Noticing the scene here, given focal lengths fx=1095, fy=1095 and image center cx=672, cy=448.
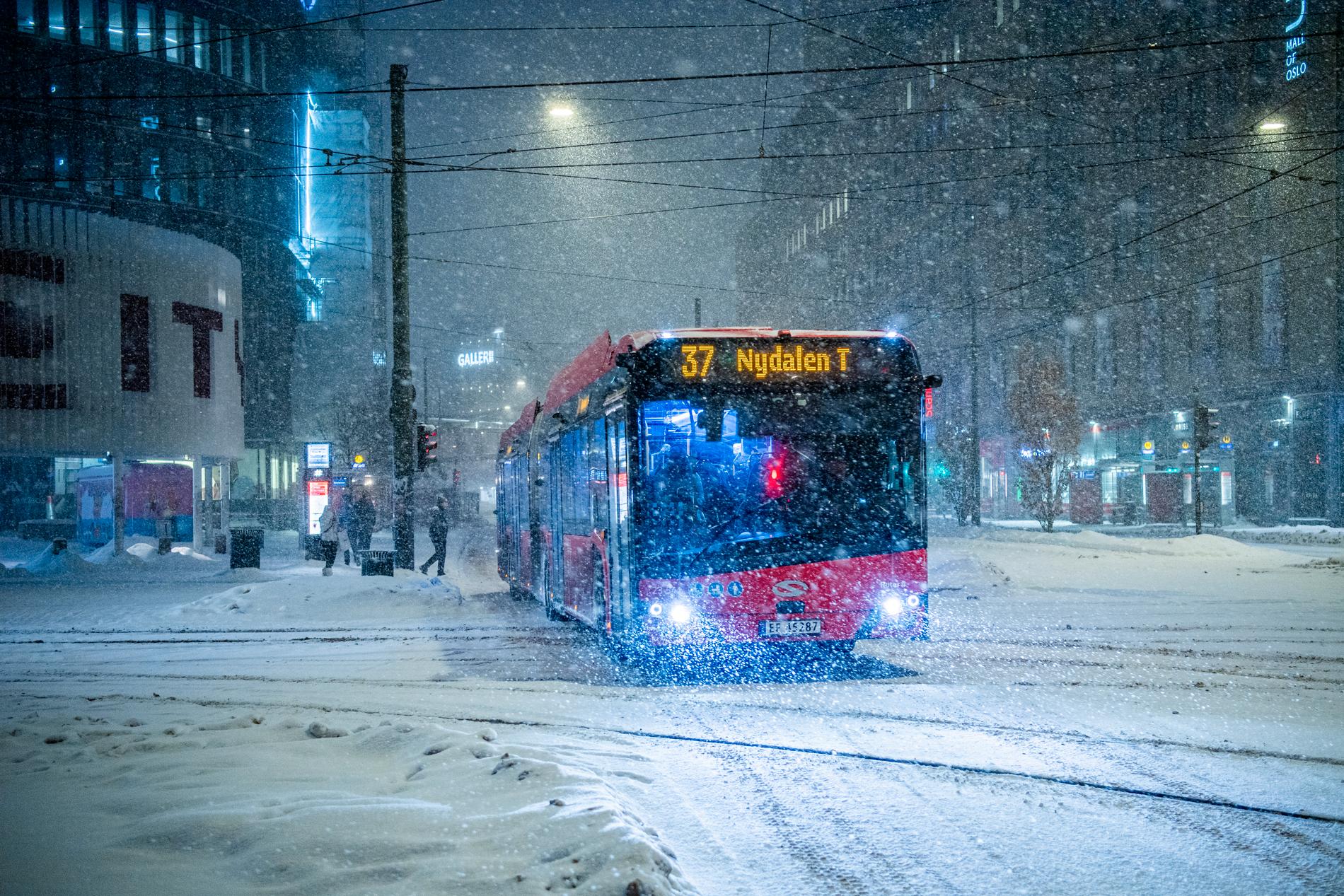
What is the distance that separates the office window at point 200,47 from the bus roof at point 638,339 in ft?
168

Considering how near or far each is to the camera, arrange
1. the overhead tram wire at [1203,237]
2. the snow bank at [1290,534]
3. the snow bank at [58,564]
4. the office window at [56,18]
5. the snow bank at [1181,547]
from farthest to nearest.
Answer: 1. the office window at [56,18]
2. the overhead tram wire at [1203,237]
3. the snow bank at [1290,534]
4. the snow bank at [58,564]
5. the snow bank at [1181,547]

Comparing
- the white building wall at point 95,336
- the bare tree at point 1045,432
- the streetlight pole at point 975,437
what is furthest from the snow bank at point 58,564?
the bare tree at point 1045,432

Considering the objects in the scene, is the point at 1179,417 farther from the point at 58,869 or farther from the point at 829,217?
the point at 58,869

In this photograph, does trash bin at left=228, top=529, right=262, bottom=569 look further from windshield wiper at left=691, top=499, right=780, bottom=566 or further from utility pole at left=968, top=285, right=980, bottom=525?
utility pole at left=968, top=285, right=980, bottom=525

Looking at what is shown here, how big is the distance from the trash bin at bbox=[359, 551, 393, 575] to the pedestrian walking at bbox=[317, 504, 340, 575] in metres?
2.46

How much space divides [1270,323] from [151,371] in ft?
132

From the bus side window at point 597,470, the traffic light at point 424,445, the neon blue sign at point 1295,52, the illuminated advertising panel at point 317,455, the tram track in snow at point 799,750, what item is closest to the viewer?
the tram track in snow at point 799,750

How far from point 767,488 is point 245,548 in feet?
55.2

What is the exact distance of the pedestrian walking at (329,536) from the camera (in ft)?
73.3

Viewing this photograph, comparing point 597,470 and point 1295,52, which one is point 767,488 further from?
point 1295,52

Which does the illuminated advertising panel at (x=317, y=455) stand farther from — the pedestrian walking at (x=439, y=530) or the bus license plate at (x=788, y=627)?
the bus license plate at (x=788, y=627)

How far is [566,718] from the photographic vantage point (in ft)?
25.6

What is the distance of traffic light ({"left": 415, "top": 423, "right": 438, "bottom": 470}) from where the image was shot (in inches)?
821

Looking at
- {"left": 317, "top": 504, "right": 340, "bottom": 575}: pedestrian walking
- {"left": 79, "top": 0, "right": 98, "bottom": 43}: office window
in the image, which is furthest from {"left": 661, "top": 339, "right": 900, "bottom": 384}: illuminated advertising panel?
{"left": 79, "top": 0, "right": 98, "bottom": 43}: office window
